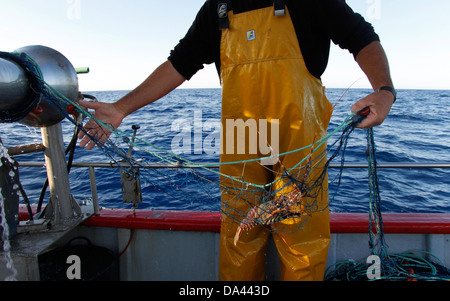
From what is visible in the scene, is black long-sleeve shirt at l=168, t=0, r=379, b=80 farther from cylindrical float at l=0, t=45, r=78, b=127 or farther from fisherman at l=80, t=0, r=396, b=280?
cylindrical float at l=0, t=45, r=78, b=127

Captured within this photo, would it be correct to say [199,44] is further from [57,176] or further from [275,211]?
[57,176]

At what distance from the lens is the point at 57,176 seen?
212cm

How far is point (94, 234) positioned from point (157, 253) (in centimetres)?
55

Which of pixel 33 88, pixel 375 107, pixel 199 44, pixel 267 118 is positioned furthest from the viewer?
pixel 199 44

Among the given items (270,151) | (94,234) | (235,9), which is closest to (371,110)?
(270,151)

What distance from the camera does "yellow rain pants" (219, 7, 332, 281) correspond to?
1.65 metres

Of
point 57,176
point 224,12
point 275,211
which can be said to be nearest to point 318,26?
point 224,12

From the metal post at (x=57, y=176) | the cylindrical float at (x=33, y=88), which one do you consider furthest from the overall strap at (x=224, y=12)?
the metal post at (x=57, y=176)

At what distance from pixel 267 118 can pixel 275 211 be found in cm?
52

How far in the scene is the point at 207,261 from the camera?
2.53 metres

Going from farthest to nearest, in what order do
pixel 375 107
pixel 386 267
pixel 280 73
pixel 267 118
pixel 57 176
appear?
1. pixel 386 267
2. pixel 57 176
3. pixel 267 118
4. pixel 280 73
5. pixel 375 107

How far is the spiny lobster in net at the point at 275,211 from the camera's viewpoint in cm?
171
